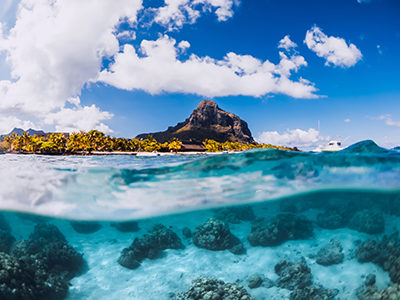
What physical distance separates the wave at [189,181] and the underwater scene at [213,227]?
→ 0.15 ft

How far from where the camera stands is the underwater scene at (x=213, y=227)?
7.05 m

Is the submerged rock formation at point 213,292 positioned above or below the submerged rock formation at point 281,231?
below

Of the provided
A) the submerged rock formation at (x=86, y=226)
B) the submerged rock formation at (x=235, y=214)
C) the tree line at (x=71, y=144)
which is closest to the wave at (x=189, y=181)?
the submerged rock formation at (x=235, y=214)

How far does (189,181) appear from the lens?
8.45 m

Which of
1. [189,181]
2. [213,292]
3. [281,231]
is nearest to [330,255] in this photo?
[281,231]

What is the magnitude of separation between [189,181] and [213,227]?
76.4 inches

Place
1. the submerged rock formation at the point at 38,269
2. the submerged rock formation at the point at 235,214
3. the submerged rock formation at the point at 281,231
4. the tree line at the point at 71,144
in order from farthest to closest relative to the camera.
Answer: the tree line at the point at 71,144 → the submerged rock formation at the point at 235,214 → the submerged rock formation at the point at 281,231 → the submerged rock formation at the point at 38,269

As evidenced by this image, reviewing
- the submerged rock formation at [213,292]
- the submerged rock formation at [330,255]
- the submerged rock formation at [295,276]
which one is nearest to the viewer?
the submerged rock formation at [213,292]

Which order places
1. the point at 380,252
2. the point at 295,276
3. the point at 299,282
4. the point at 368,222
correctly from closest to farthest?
the point at 299,282 < the point at 295,276 < the point at 380,252 < the point at 368,222

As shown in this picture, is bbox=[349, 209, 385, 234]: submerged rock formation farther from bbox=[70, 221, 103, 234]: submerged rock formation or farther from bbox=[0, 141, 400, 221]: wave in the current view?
bbox=[70, 221, 103, 234]: submerged rock formation

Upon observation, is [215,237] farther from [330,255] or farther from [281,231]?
[330,255]

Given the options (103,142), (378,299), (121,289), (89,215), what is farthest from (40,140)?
(378,299)

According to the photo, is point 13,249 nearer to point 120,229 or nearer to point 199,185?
point 120,229

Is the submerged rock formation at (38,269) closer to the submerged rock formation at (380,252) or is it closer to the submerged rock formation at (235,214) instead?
the submerged rock formation at (235,214)
